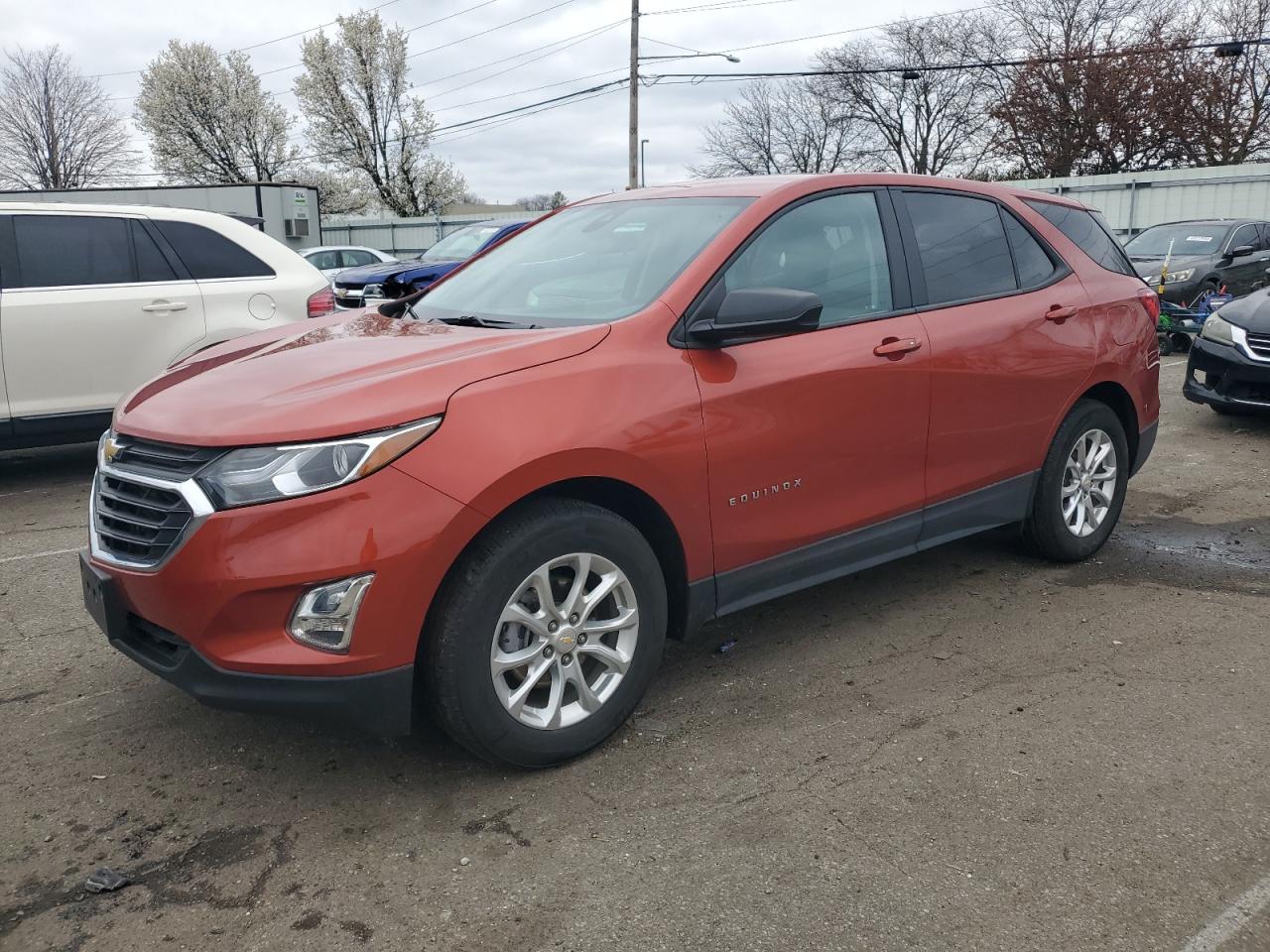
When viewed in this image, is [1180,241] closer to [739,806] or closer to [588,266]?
[588,266]

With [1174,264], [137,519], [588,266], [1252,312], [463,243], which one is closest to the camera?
[137,519]

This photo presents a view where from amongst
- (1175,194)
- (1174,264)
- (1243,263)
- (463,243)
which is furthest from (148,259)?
(1175,194)

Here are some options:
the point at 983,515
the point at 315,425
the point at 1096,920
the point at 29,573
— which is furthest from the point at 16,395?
the point at 1096,920

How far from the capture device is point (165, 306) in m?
6.68

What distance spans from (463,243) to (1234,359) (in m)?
11.1

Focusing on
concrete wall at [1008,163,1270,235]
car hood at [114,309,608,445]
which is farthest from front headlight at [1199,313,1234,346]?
concrete wall at [1008,163,1270,235]

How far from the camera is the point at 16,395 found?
6.26m

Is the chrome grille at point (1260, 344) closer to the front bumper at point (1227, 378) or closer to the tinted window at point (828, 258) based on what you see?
Answer: the front bumper at point (1227, 378)

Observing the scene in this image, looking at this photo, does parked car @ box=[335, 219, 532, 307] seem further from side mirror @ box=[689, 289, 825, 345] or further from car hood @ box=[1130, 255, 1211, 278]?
side mirror @ box=[689, 289, 825, 345]

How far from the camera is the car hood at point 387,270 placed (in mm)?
14696

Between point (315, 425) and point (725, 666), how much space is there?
184cm

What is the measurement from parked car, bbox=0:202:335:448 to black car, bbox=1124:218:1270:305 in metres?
11.2

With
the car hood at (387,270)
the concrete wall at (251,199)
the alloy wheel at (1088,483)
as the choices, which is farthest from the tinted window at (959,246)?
the concrete wall at (251,199)

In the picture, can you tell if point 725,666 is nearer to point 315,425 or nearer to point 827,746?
point 827,746
